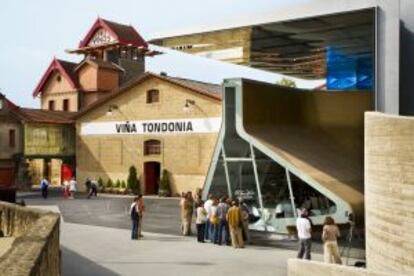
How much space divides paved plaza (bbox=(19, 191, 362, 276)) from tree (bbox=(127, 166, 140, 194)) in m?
11.8

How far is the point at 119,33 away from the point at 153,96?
24629mm

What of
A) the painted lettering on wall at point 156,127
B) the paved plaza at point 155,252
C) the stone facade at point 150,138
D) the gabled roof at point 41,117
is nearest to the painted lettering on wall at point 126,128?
the painted lettering on wall at point 156,127

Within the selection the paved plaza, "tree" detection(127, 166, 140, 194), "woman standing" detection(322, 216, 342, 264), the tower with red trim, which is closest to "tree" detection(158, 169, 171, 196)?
"tree" detection(127, 166, 140, 194)

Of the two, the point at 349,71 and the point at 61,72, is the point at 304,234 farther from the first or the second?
the point at 61,72

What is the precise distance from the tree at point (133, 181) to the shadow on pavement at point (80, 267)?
20.8m

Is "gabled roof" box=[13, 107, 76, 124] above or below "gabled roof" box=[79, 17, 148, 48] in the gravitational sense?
below

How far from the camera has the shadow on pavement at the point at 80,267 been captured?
1420 cm

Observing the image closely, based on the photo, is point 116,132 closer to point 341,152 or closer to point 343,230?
point 341,152

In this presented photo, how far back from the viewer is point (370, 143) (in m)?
15.4

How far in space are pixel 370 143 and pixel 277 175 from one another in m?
6.18

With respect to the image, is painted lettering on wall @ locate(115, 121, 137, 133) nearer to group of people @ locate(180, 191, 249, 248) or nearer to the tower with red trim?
the tower with red trim

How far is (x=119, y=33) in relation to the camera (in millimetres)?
60125

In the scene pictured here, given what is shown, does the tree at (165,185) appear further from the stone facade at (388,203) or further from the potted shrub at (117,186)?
the stone facade at (388,203)

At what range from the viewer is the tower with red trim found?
52906 mm
